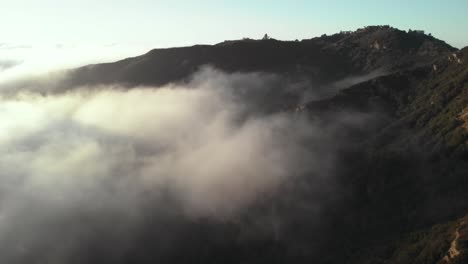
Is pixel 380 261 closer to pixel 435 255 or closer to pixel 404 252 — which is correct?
→ pixel 404 252

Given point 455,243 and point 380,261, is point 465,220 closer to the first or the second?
point 455,243

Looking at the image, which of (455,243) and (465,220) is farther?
(465,220)

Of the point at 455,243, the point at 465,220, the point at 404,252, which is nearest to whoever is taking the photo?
the point at 455,243

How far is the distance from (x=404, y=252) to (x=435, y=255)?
24.5m

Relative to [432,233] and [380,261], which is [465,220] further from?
[380,261]

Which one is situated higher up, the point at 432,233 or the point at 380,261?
the point at 432,233

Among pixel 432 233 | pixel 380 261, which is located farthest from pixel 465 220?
pixel 380 261

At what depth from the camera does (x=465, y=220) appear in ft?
567

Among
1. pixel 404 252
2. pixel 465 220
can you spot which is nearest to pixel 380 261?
pixel 404 252

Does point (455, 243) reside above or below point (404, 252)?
above

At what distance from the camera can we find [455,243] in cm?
15550

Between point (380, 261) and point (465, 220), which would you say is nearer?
point (465, 220)

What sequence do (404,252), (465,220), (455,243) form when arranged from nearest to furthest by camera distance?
(455,243) → (465,220) → (404,252)

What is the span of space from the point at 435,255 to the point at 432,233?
2629cm
